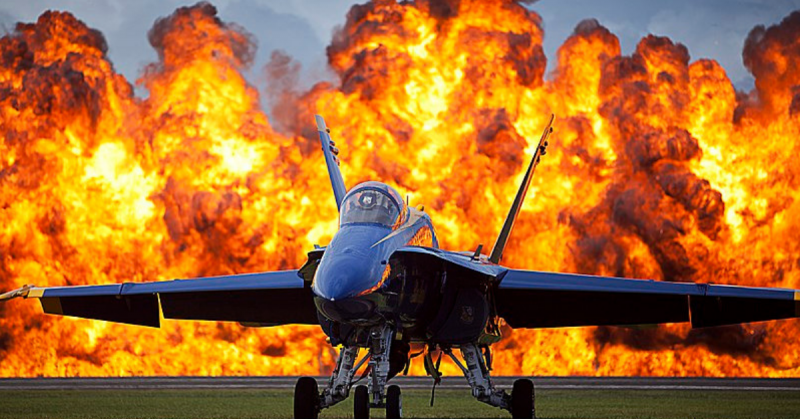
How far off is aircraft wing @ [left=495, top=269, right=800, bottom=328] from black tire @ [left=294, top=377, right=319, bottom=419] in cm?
393

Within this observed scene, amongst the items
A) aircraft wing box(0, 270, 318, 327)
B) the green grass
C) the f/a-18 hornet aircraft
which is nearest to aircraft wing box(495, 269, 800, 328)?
the f/a-18 hornet aircraft

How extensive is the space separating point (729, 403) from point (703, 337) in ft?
74.8

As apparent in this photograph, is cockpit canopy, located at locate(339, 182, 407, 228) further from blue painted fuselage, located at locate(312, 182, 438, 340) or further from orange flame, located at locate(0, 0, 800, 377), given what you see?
orange flame, located at locate(0, 0, 800, 377)

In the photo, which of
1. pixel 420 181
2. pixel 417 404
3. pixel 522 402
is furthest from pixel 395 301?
pixel 420 181

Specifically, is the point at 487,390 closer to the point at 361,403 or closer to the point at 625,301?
the point at 361,403

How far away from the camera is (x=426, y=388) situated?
35.2 m

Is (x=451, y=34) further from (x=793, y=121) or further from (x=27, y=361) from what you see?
(x=27, y=361)

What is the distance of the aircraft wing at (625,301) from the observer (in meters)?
18.7

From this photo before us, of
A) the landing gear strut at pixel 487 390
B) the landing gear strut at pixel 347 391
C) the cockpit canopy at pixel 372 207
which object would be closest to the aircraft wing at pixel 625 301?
the landing gear strut at pixel 487 390

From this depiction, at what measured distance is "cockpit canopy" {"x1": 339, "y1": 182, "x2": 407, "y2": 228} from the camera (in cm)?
1730

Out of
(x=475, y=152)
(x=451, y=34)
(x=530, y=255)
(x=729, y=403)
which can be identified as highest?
(x=451, y=34)

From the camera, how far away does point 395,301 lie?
16.7 meters

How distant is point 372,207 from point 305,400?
337cm

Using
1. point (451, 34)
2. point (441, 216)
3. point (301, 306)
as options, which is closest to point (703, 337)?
point (441, 216)
